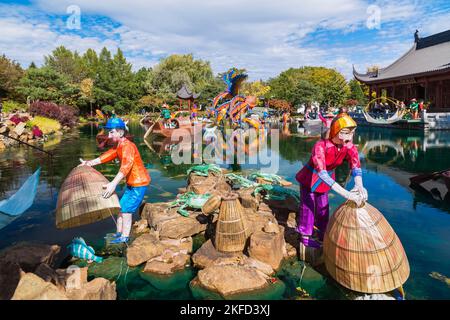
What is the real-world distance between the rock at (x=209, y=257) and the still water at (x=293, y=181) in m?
0.15

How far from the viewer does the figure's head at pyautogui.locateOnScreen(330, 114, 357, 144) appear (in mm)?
3473

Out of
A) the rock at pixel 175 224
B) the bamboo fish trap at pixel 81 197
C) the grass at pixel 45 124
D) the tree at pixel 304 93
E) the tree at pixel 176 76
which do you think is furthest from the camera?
the tree at pixel 176 76

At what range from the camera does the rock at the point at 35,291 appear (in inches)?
99.4

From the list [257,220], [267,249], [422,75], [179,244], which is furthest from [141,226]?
[422,75]

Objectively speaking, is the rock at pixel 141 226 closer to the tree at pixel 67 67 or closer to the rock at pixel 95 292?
the rock at pixel 95 292

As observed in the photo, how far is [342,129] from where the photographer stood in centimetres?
350

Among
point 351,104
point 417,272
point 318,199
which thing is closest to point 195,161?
point 318,199

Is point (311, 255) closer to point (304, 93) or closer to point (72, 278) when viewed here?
point (72, 278)

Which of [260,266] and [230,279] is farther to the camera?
[260,266]

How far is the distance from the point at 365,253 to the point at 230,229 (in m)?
1.60

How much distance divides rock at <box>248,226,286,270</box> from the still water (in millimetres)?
178

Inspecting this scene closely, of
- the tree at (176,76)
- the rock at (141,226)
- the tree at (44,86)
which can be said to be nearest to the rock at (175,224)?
the rock at (141,226)

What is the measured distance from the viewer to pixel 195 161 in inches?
440

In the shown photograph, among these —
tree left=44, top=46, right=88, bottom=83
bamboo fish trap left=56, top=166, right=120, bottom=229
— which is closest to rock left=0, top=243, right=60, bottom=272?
bamboo fish trap left=56, top=166, right=120, bottom=229
